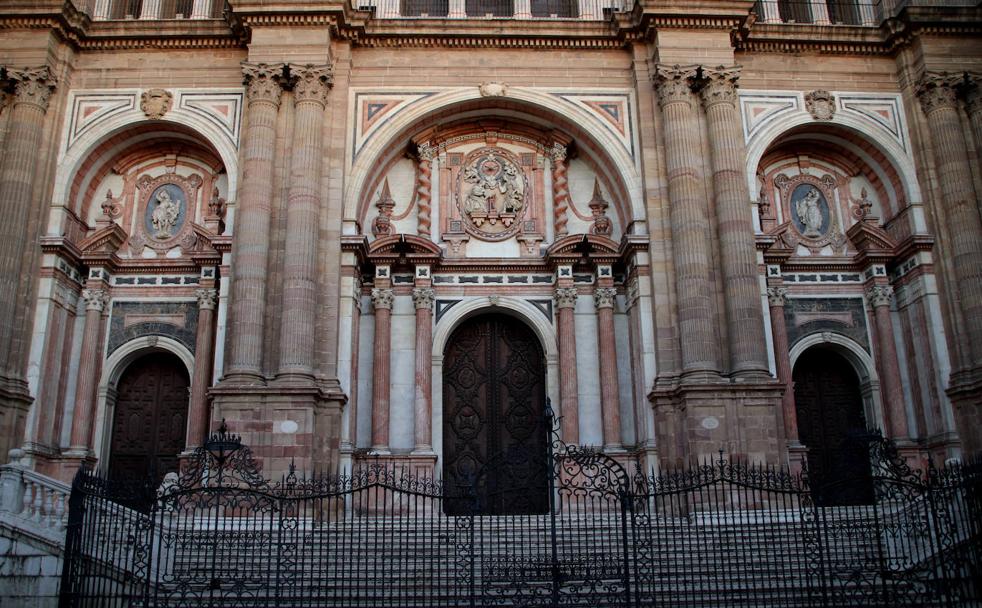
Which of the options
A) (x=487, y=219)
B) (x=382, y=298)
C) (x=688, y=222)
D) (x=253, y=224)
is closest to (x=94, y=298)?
(x=253, y=224)

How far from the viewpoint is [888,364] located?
21.1 metres

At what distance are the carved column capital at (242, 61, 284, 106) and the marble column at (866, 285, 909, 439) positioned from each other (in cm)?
1461

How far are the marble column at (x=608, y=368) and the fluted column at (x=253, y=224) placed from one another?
7667 millimetres

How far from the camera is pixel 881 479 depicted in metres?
12.7

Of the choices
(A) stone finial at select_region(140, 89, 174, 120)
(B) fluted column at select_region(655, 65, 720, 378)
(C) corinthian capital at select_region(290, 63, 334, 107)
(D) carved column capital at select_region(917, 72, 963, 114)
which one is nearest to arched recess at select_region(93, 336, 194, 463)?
(A) stone finial at select_region(140, 89, 174, 120)

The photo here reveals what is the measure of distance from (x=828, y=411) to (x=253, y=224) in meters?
13.9

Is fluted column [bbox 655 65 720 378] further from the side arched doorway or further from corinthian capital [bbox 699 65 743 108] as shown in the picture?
the side arched doorway

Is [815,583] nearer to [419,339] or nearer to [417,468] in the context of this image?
[417,468]

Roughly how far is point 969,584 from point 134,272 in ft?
59.7

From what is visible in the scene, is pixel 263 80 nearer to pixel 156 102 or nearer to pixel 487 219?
pixel 156 102

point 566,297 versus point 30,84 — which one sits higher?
point 30,84

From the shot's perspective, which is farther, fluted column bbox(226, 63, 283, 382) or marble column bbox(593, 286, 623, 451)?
marble column bbox(593, 286, 623, 451)

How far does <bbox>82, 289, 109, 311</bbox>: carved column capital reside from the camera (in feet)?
69.2

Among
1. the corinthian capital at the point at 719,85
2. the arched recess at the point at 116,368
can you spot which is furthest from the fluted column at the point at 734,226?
the arched recess at the point at 116,368
